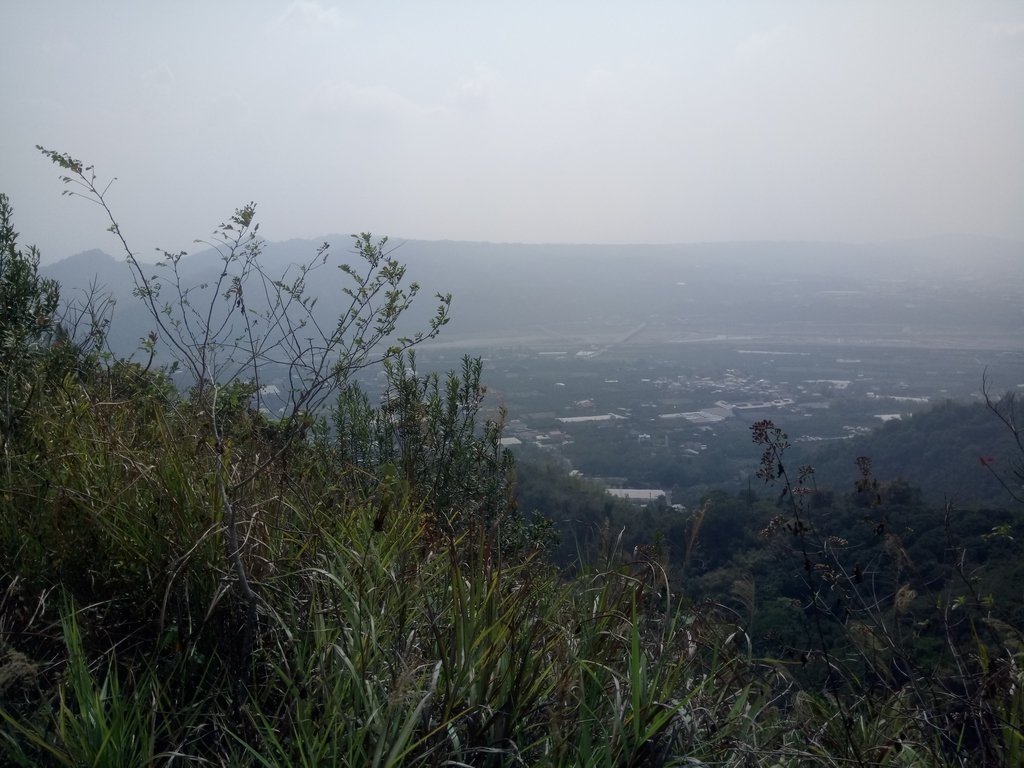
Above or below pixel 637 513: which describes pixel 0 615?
above

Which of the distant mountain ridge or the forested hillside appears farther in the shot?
the distant mountain ridge

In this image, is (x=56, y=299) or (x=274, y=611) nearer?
(x=274, y=611)

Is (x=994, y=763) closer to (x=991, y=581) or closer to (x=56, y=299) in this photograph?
(x=991, y=581)

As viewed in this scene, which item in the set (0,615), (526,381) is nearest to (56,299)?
(0,615)

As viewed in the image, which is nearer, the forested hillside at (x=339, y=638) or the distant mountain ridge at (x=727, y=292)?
the forested hillside at (x=339, y=638)

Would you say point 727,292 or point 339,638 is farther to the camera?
point 727,292

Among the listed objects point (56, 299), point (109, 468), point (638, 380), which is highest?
point (56, 299)

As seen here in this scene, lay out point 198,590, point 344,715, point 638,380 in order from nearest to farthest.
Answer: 1. point 344,715
2. point 198,590
3. point 638,380

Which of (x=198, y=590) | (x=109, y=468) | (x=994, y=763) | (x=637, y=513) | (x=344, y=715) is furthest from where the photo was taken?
(x=637, y=513)

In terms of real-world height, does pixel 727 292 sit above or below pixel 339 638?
above

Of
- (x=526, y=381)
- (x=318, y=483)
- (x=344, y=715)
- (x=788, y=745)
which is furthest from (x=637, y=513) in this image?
(x=526, y=381)
